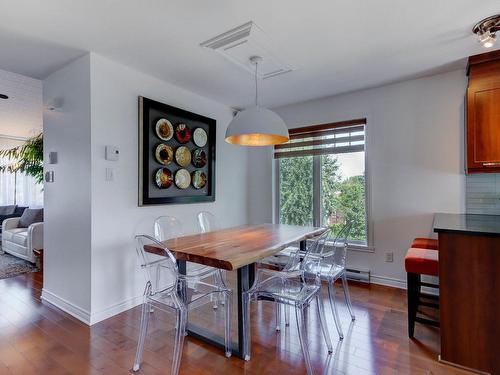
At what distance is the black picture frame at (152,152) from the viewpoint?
295 centimetres

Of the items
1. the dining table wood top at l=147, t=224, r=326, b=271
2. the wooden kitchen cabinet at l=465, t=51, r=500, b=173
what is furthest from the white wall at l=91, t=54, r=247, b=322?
the wooden kitchen cabinet at l=465, t=51, r=500, b=173

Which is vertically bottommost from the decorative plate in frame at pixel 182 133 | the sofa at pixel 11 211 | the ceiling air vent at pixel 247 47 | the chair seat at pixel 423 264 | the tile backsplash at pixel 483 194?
the chair seat at pixel 423 264

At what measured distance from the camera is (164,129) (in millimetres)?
3170

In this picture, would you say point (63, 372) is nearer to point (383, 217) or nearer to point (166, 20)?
point (166, 20)

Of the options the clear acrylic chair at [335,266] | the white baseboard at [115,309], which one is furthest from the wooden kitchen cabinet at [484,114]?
the white baseboard at [115,309]

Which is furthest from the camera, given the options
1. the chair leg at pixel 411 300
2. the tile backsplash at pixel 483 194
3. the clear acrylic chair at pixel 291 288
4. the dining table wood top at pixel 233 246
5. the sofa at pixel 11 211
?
the sofa at pixel 11 211

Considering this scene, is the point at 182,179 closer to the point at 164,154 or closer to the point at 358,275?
the point at 164,154

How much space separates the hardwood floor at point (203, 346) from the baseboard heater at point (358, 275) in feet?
2.03

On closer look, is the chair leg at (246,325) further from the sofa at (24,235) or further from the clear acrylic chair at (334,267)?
the sofa at (24,235)

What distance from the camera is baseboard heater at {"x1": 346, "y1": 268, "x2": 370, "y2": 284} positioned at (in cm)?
345

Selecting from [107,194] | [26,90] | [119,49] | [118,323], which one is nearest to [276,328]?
[118,323]

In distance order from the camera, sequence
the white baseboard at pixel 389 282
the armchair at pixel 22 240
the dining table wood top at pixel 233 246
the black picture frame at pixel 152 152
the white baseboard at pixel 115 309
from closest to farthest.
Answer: the dining table wood top at pixel 233 246 < the white baseboard at pixel 115 309 < the black picture frame at pixel 152 152 < the white baseboard at pixel 389 282 < the armchair at pixel 22 240

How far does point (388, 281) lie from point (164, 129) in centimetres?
321

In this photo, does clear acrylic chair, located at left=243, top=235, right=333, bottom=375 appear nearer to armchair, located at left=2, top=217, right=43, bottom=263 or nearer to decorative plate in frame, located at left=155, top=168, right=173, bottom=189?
decorative plate in frame, located at left=155, top=168, right=173, bottom=189
